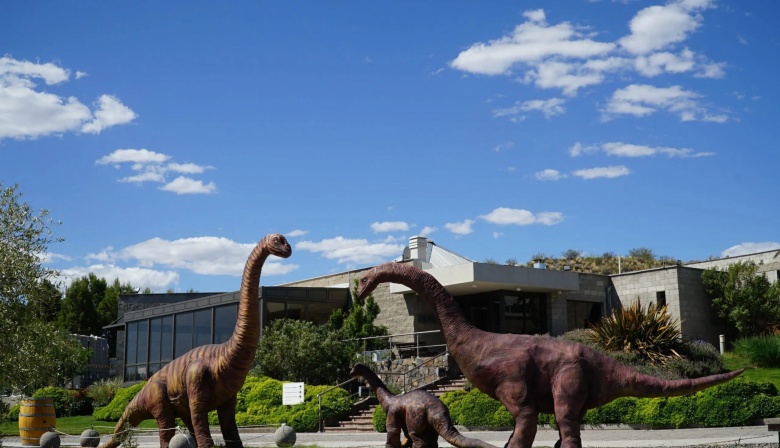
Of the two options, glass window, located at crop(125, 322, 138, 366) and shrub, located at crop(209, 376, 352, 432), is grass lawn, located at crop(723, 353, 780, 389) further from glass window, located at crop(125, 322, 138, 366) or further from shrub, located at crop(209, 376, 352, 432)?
glass window, located at crop(125, 322, 138, 366)

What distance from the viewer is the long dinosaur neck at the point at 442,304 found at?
1108 cm

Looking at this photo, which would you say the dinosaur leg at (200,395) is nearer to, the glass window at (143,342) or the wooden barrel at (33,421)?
the wooden barrel at (33,421)


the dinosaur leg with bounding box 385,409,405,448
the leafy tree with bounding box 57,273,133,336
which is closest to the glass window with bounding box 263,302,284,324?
the dinosaur leg with bounding box 385,409,405,448

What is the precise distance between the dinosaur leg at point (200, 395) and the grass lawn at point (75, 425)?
12952 mm

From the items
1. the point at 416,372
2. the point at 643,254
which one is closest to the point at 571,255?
the point at 643,254

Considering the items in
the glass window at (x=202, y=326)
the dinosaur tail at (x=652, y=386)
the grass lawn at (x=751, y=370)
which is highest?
the glass window at (x=202, y=326)

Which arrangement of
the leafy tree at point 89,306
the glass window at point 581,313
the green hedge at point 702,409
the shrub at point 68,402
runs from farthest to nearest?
the leafy tree at point 89,306 < the glass window at point 581,313 < the shrub at point 68,402 < the green hedge at point 702,409

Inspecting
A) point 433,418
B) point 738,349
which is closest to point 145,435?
point 433,418

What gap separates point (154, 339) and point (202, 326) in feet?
11.8

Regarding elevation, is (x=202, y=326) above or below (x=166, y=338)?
above

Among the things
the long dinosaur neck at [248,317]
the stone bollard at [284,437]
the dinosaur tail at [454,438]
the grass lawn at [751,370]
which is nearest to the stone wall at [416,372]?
the grass lawn at [751,370]

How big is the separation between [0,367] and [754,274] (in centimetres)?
2680

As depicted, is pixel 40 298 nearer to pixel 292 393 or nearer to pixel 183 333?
pixel 292 393

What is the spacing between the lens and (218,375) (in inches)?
489
